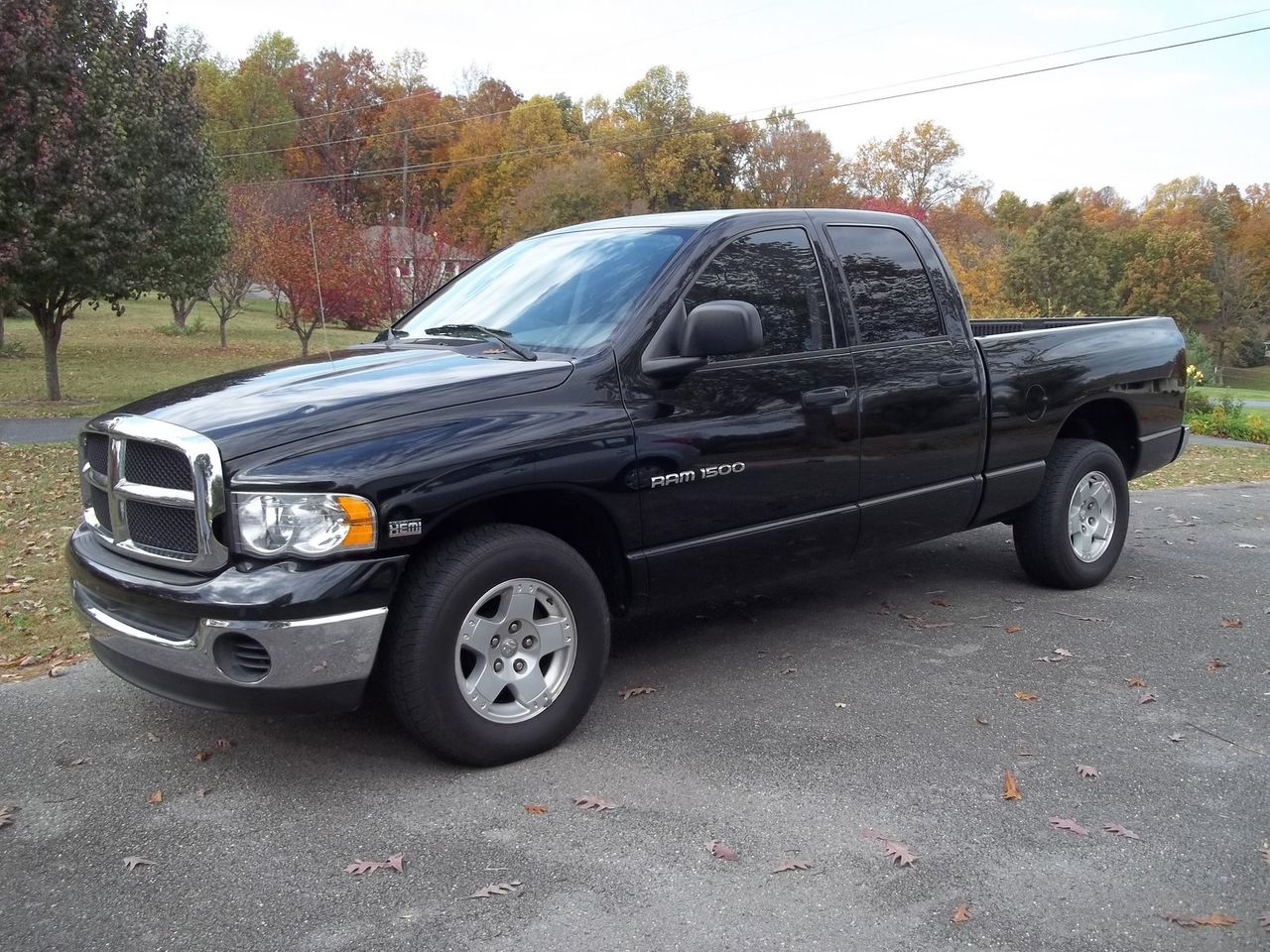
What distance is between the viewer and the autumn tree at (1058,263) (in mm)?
60562

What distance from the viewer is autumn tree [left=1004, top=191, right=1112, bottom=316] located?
6056 centimetres

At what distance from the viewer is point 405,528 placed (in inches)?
141

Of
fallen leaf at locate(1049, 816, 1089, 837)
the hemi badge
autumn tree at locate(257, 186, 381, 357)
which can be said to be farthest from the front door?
autumn tree at locate(257, 186, 381, 357)

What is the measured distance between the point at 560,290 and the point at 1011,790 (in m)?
2.66

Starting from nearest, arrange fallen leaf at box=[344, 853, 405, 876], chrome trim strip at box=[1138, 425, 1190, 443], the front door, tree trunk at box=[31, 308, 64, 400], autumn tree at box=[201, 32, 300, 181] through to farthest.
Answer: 1. fallen leaf at box=[344, 853, 405, 876]
2. the front door
3. chrome trim strip at box=[1138, 425, 1190, 443]
4. tree trunk at box=[31, 308, 64, 400]
5. autumn tree at box=[201, 32, 300, 181]

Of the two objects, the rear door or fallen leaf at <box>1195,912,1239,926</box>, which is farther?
the rear door

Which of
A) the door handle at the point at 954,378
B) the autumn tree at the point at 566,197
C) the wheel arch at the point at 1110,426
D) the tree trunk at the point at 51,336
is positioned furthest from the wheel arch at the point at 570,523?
the autumn tree at the point at 566,197

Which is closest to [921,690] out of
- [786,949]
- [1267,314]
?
[786,949]

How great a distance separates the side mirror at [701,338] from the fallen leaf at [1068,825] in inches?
77.9

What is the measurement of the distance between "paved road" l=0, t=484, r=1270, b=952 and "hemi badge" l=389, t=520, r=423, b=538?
2.94ft

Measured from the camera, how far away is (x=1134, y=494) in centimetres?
1011

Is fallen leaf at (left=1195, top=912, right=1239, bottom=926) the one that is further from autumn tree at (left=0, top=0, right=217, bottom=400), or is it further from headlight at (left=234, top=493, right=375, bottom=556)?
autumn tree at (left=0, top=0, right=217, bottom=400)

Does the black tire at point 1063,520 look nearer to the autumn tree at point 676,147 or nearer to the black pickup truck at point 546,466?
the black pickup truck at point 546,466

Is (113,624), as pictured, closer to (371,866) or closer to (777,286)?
(371,866)
